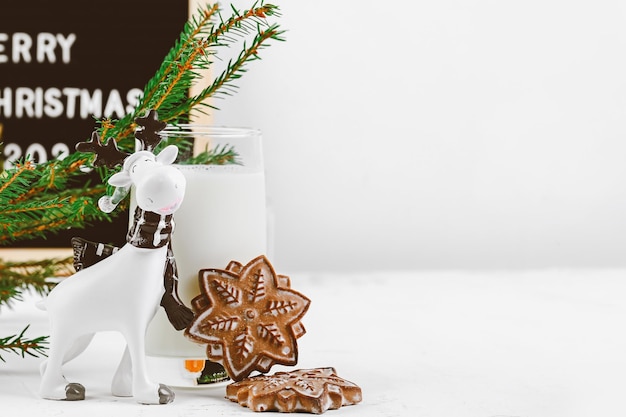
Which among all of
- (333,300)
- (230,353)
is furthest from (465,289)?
(230,353)

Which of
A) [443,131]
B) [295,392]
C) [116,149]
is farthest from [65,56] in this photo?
[295,392]

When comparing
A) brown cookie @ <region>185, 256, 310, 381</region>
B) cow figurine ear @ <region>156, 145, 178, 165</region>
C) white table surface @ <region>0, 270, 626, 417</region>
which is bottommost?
white table surface @ <region>0, 270, 626, 417</region>

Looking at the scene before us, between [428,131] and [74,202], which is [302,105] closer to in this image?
[428,131]

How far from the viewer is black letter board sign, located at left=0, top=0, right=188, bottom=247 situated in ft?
4.16

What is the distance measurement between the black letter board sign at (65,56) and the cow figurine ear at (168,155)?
0.68 meters

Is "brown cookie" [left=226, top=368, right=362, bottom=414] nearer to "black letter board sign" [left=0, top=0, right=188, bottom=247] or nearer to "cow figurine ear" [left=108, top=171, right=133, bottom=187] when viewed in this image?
"cow figurine ear" [left=108, top=171, right=133, bottom=187]

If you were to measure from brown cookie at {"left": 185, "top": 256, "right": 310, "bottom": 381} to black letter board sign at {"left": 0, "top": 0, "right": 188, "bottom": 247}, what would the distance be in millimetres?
665

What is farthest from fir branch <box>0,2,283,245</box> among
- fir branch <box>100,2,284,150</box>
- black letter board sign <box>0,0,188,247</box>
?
black letter board sign <box>0,0,188,247</box>

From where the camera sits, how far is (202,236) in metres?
0.65

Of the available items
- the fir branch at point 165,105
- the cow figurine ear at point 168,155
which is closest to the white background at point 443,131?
the fir branch at point 165,105

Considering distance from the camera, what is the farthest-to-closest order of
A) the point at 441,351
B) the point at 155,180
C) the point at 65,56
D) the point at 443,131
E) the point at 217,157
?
1. the point at 443,131
2. the point at 65,56
3. the point at 441,351
4. the point at 217,157
5. the point at 155,180

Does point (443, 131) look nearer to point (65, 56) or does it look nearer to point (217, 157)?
point (65, 56)

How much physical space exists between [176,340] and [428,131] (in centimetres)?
86

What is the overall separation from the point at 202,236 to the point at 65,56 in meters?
0.72
